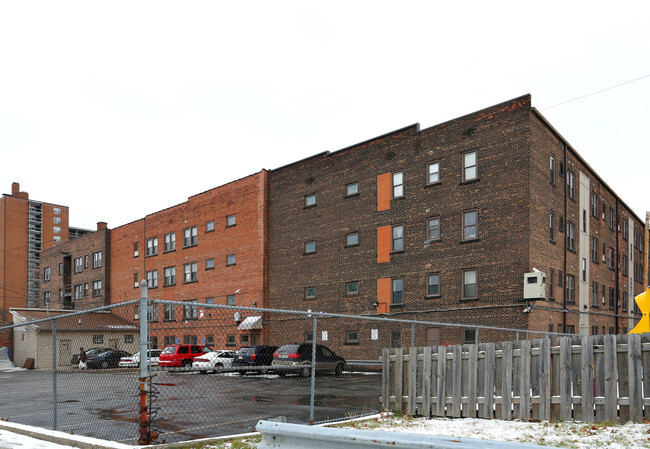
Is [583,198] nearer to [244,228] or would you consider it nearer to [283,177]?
[283,177]

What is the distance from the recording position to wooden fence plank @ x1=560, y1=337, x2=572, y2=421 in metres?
9.64

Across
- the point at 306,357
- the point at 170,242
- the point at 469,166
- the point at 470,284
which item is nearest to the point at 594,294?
the point at 470,284

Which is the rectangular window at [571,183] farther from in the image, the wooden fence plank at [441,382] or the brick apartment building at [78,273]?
the brick apartment building at [78,273]

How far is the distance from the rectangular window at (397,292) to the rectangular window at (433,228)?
3.11 m

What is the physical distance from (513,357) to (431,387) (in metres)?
1.76

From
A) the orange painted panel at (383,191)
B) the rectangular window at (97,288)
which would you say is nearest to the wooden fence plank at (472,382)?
the orange painted panel at (383,191)

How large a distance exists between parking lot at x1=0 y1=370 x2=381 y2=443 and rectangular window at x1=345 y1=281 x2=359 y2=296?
1351 cm

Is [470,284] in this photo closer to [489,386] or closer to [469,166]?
[469,166]

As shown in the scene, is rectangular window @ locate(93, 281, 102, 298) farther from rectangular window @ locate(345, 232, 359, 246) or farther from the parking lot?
the parking lot

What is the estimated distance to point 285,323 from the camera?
38.8 metres

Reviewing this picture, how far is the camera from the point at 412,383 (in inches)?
446

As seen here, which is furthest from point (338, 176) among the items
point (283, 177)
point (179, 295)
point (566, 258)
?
point (179, 295)

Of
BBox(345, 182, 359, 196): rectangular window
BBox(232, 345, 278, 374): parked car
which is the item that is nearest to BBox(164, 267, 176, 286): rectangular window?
BBox(345, 182, 359, 196): rectangular window

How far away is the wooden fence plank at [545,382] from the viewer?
983 cm
